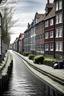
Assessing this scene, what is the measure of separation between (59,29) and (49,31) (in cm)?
886

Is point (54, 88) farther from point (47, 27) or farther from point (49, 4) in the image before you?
point (49, 4)

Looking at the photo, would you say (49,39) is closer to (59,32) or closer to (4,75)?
(59,32)

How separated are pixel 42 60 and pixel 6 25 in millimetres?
15208

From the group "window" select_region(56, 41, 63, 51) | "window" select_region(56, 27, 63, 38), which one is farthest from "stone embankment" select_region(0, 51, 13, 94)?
"window" select_region(56, 27, 63, 38)

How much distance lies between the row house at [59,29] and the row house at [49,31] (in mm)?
2756

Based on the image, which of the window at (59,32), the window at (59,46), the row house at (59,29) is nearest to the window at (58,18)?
the row house at (59,29)

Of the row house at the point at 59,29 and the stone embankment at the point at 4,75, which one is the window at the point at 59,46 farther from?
the stone embankment at the point at 4,75

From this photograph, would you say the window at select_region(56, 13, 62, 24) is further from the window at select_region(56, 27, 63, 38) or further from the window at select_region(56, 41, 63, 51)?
the window at select_region(56, 41, 63, 51)

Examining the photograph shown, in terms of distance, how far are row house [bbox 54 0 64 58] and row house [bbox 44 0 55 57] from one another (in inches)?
108

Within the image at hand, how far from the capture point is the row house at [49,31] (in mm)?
65975

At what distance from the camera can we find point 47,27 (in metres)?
71.5

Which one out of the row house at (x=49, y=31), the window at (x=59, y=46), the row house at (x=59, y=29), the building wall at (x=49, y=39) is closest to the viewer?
the row house at (x=59, y=29)

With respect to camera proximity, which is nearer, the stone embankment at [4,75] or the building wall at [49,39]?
the stone embankment at [4,75]

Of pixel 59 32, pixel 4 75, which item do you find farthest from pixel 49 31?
pixel 4 75
